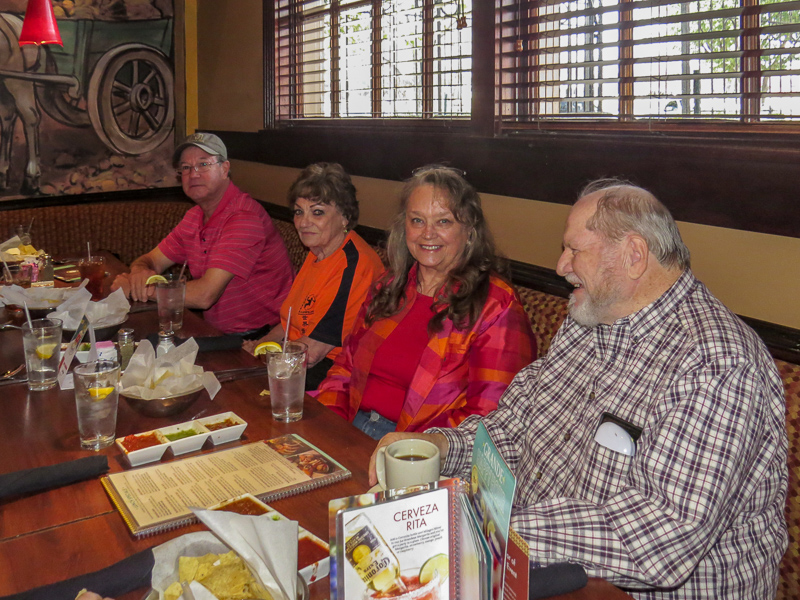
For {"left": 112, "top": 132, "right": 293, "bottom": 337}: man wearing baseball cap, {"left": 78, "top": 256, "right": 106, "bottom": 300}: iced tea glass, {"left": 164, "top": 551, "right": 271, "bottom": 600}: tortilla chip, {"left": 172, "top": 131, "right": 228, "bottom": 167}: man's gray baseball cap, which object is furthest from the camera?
{"left": 172, "top": 131, "right": 228, "bottom": 167}: man's gray baseball cap

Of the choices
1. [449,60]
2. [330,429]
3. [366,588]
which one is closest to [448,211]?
[330,429]

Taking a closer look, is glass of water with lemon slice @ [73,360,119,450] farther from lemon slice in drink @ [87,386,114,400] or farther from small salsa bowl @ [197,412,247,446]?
small salsa bowl @ [197,412,247,446]

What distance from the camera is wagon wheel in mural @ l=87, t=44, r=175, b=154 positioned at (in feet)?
16.1

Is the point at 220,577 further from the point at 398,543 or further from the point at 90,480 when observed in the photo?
the point at 90,480

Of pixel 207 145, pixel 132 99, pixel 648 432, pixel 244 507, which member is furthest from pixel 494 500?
pixel 132 99

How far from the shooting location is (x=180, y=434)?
1.46 metres

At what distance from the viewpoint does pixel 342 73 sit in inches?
150

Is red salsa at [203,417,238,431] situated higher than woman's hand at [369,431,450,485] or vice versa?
red salsa at [203,417,238,431]

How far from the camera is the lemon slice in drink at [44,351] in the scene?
5.91 ft

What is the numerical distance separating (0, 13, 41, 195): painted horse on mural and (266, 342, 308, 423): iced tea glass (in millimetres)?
3851

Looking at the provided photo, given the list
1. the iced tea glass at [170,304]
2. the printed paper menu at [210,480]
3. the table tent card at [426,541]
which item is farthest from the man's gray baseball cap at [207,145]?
the table tent card at [426,541]

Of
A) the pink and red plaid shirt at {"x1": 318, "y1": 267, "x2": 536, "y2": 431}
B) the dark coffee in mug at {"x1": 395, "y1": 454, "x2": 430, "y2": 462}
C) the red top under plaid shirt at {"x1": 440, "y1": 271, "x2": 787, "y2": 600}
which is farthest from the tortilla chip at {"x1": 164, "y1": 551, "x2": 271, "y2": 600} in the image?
the pink and red plaid shirt at {"x1": 318, "y1": 267, "x2": 536, "y2": 431}

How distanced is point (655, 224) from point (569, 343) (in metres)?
0.37

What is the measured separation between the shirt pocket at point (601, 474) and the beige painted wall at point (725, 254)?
680 mm
